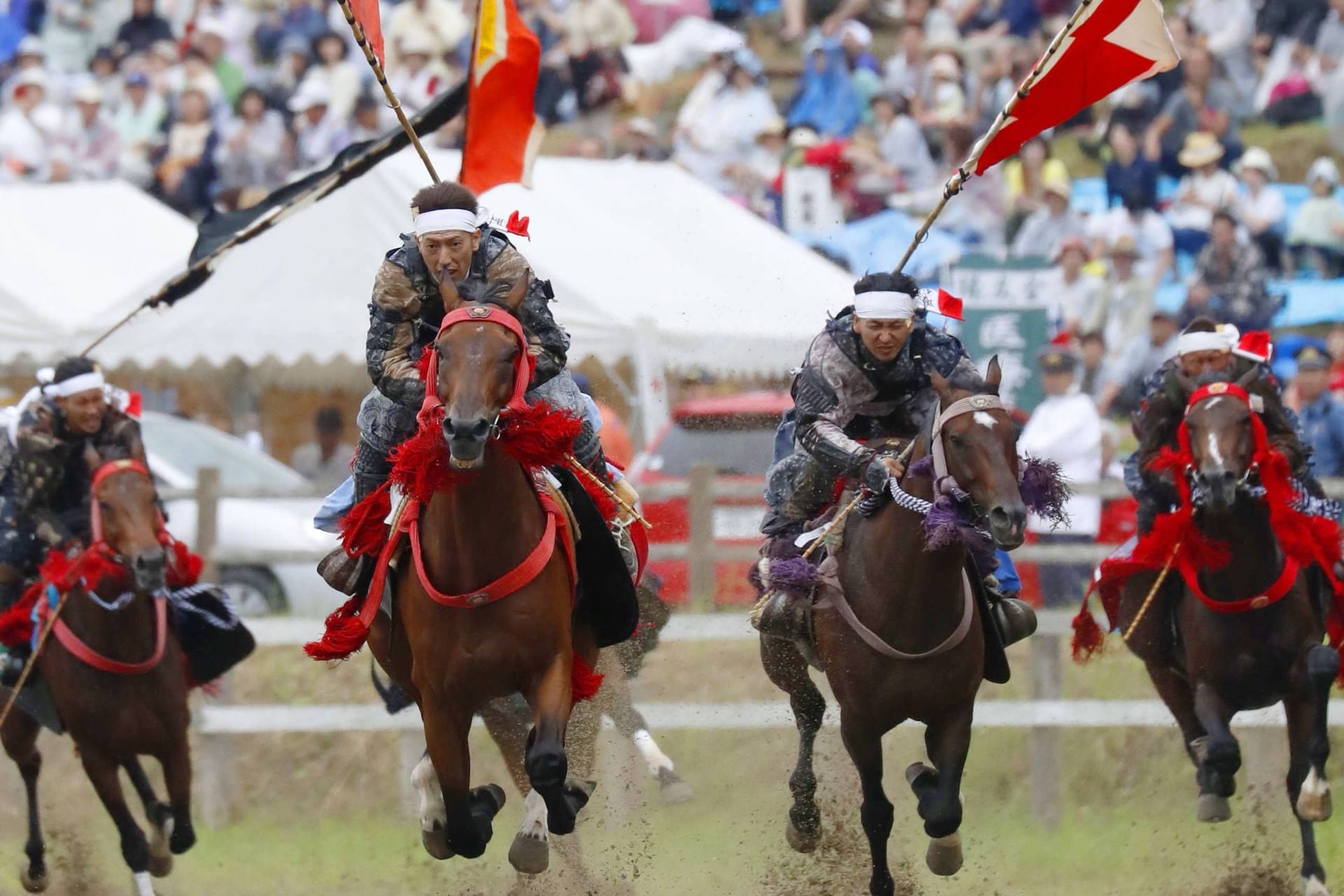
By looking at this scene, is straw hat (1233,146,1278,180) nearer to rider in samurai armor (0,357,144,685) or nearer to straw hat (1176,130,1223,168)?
straw hat (1176,130,1223,168)

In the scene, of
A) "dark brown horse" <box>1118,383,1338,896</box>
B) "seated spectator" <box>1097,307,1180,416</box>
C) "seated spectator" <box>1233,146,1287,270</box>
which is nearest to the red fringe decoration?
"dark brown horse" <box>1118,383,1338,896</box>

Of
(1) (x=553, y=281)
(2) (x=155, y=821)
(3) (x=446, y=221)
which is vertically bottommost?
(2) (x=155, y=821)

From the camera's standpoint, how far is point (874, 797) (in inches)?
345

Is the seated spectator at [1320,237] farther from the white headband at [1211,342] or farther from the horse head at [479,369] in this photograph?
the horse head at [479,369]

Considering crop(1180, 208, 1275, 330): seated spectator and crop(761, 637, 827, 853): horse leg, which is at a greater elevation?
crop(1180, 208, 1275, 330): seated spectator

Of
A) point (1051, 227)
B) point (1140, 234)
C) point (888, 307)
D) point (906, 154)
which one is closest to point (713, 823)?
point (888, 307)

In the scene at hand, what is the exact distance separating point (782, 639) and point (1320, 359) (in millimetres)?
4237

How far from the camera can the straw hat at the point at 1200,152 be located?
18.5 m

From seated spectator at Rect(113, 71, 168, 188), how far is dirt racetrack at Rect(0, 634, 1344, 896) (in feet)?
29.9

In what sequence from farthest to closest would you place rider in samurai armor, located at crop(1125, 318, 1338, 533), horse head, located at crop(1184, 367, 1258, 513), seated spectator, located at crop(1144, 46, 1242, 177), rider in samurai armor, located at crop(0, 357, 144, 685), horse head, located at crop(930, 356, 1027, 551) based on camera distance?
seated spectator, located at crop(1144, 46, 1242, 177) → rider in samurai armor, located at crop(0, 357, 144, 685) → rider in samurai armor, located at crop(1125, 318, 1338, 533) → horse head, located at crop(1184, 367, 1258, 513) → horse head, located at crop(930, 356, 1027, 551)

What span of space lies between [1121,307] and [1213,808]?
8.22 metres

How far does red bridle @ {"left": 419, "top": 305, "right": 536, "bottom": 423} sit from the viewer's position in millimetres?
7332

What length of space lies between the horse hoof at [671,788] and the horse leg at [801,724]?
21.1 inches

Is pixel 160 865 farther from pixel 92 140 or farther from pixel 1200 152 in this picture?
pixel 92 140
